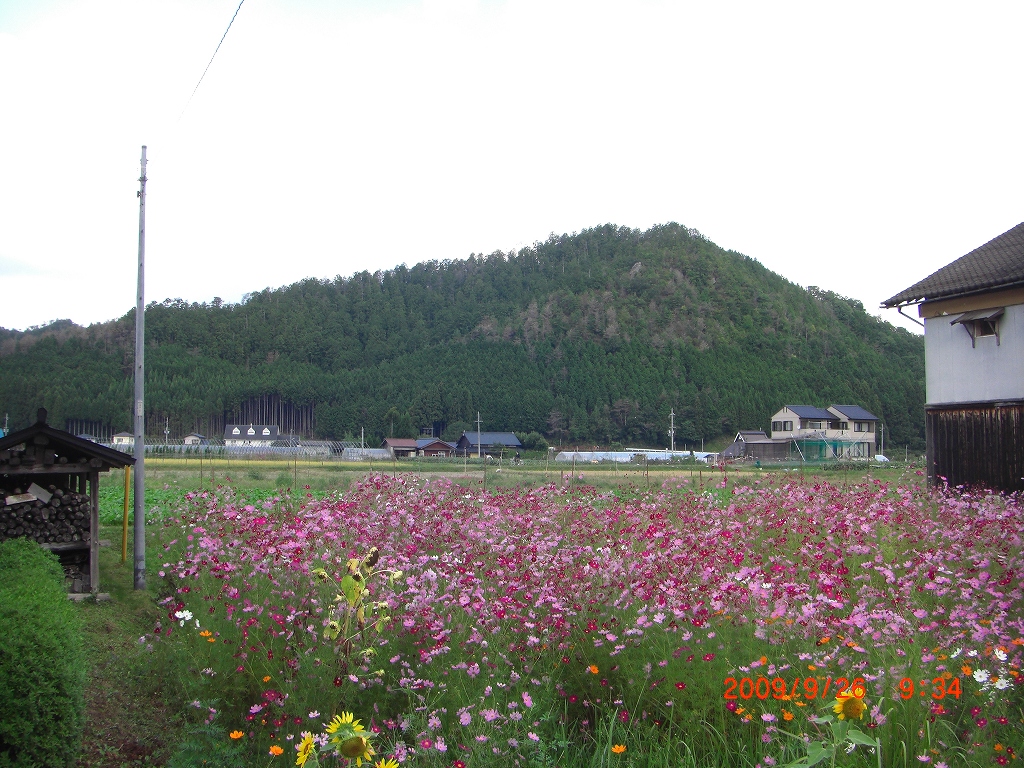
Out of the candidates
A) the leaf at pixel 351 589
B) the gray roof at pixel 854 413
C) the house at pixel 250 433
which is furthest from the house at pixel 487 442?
the leaf at pixel 351 589

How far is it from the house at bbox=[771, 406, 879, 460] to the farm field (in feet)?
201

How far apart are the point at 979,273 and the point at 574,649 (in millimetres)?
14074

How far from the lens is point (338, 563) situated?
21.7 feet

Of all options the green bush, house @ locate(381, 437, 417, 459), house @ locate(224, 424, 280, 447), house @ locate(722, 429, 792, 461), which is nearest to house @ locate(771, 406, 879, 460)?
house @ locate(722, 429, 792, 461)

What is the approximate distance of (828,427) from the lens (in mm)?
69062

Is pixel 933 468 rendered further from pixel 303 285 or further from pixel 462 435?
pixel 303 285

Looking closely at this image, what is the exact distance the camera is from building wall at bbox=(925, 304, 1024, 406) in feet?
47.3

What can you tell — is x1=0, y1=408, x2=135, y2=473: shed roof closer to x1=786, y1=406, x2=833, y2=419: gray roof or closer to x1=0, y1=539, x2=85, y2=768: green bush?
x1=0, y1=539, x2=85, y2=768: green bush

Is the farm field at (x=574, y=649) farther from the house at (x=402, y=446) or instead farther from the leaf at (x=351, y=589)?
the house at (x=402, y=446)

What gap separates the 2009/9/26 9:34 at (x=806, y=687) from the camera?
3.90 metres

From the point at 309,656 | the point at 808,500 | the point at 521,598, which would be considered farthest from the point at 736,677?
the point at 808,500

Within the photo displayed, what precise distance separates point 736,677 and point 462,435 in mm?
89529
